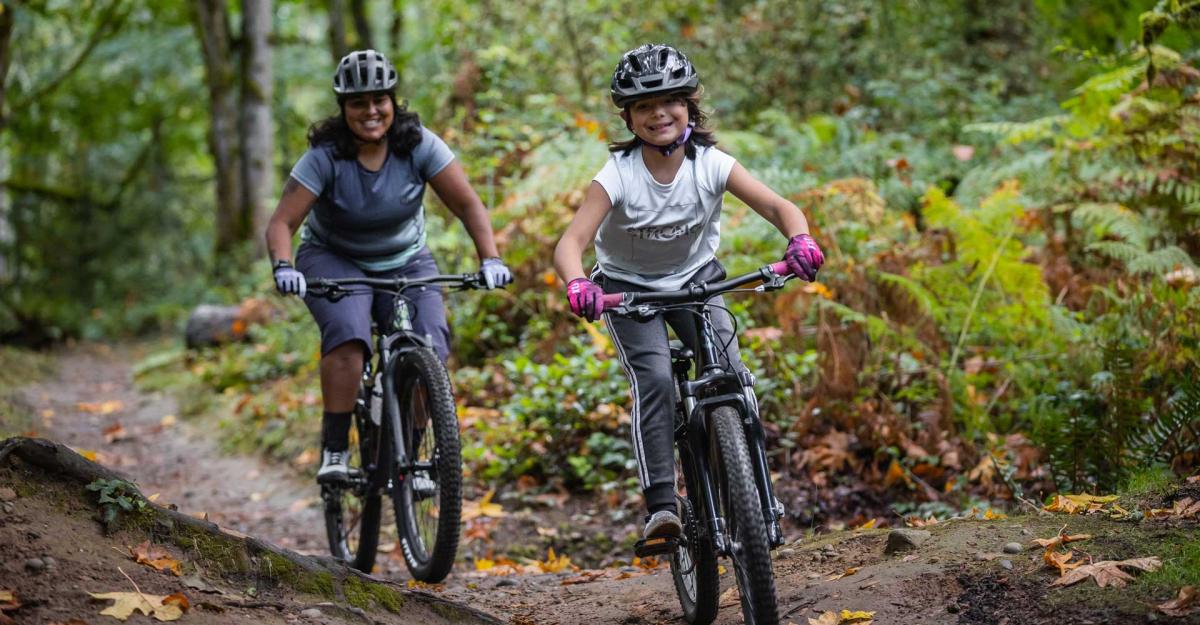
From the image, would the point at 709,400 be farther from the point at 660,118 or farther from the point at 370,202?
the point at 370,202

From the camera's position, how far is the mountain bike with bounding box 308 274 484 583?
16.3 ft

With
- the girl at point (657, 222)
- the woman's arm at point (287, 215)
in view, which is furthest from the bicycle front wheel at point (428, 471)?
the girl at point (657, 222)

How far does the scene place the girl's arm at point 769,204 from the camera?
414cm

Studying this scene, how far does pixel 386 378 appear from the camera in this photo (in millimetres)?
5426

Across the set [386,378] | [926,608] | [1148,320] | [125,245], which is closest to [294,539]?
[386,378]

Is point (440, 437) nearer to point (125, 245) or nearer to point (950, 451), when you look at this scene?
point (950, 451)

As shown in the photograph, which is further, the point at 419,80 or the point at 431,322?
the point at 419,80

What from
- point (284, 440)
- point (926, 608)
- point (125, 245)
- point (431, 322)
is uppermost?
point (125, 245)

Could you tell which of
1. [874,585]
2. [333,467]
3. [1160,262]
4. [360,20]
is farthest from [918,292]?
[360,20]

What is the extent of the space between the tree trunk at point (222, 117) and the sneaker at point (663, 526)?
1629cm

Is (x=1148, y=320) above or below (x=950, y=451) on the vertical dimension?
above

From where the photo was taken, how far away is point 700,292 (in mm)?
3949

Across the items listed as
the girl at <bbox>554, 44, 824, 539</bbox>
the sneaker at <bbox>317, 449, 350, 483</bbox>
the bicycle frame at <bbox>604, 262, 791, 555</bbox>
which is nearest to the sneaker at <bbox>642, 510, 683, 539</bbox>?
the girl at <bbox>554, 44, 824, 539</bbox>

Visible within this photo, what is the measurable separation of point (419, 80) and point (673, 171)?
13.5 metres
